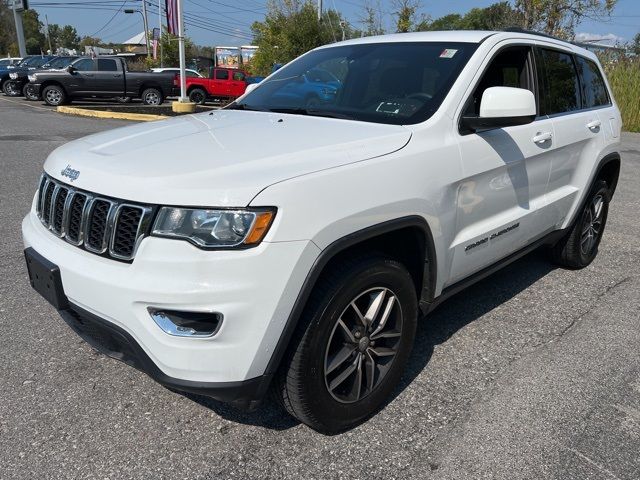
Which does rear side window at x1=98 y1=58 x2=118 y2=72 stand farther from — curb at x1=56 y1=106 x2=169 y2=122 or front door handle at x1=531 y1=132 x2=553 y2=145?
front door handle at x1=531 y1=132 x2=553 y2=145

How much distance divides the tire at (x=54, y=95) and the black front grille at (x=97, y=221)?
18941 millimetres

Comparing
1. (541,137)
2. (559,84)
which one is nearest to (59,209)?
(541,137)

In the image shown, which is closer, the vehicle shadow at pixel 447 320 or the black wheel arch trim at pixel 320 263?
the black wheel arch trim at pixel 320 263

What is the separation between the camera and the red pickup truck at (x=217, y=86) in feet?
73.3

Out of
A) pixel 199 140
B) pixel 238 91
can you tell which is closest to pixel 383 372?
pixel 199 140

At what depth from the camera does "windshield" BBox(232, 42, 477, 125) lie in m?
3.01

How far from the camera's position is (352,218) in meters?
2.26

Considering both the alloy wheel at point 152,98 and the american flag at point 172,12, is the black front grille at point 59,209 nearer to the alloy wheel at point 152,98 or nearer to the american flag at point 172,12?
the american flag at point 172,12

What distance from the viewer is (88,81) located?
63.1ft

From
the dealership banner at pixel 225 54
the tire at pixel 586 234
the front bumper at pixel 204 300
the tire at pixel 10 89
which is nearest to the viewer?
the front bumper at pixel 204 300

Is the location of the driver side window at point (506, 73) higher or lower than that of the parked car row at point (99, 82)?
higher

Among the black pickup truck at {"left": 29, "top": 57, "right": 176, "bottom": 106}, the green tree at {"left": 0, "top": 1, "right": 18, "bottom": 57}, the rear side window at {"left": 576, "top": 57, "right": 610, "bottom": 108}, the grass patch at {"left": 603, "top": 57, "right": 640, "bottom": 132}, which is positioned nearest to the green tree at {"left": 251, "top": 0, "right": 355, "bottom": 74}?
the black pickup truck at {"left": 29, "top": 57, "right": 176, "bottom": 106}

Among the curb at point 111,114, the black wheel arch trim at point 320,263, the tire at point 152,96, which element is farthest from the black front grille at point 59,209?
the tire at point 152,96

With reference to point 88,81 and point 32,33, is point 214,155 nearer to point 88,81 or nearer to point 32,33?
point 88,81
